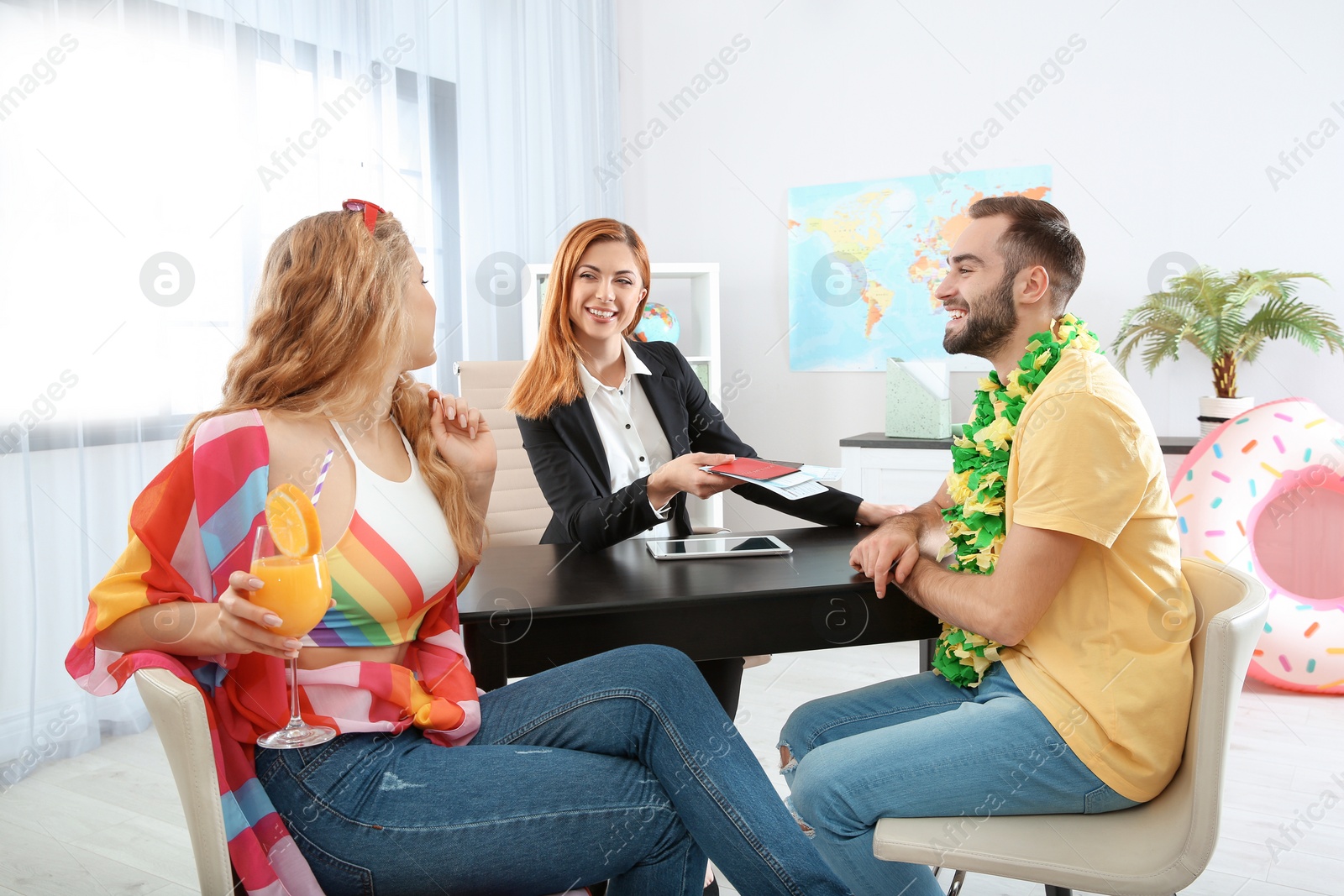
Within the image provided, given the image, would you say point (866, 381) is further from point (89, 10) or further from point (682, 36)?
point (89, 10)

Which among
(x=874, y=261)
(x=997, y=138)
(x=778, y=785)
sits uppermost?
(x=997, y=138)

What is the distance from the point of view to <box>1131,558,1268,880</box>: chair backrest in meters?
1.23

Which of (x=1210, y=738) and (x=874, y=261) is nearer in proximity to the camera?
(x=1210, y=738)

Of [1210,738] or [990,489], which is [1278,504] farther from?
[1210,738]

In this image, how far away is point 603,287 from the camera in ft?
7.48

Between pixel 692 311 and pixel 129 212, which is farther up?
pixel 129 212

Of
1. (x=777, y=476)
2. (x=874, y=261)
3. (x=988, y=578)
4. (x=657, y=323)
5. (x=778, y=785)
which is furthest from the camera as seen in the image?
(x=874, y=261)

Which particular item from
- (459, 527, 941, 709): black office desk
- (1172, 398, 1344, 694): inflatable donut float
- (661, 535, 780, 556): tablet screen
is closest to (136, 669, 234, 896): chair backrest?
(459, 527, 941, 709): black office desk

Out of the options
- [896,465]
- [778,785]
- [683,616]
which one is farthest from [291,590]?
[896,465]

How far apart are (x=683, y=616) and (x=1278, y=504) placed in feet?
9.81

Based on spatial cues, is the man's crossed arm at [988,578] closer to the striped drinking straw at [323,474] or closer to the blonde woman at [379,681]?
the blonde woman at [379,681]

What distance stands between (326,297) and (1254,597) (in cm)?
133

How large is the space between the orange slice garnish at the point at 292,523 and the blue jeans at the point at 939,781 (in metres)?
0.81

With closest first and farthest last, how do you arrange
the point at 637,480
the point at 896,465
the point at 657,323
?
the point at 637,480
the point at 896,465
the point at 657,323
